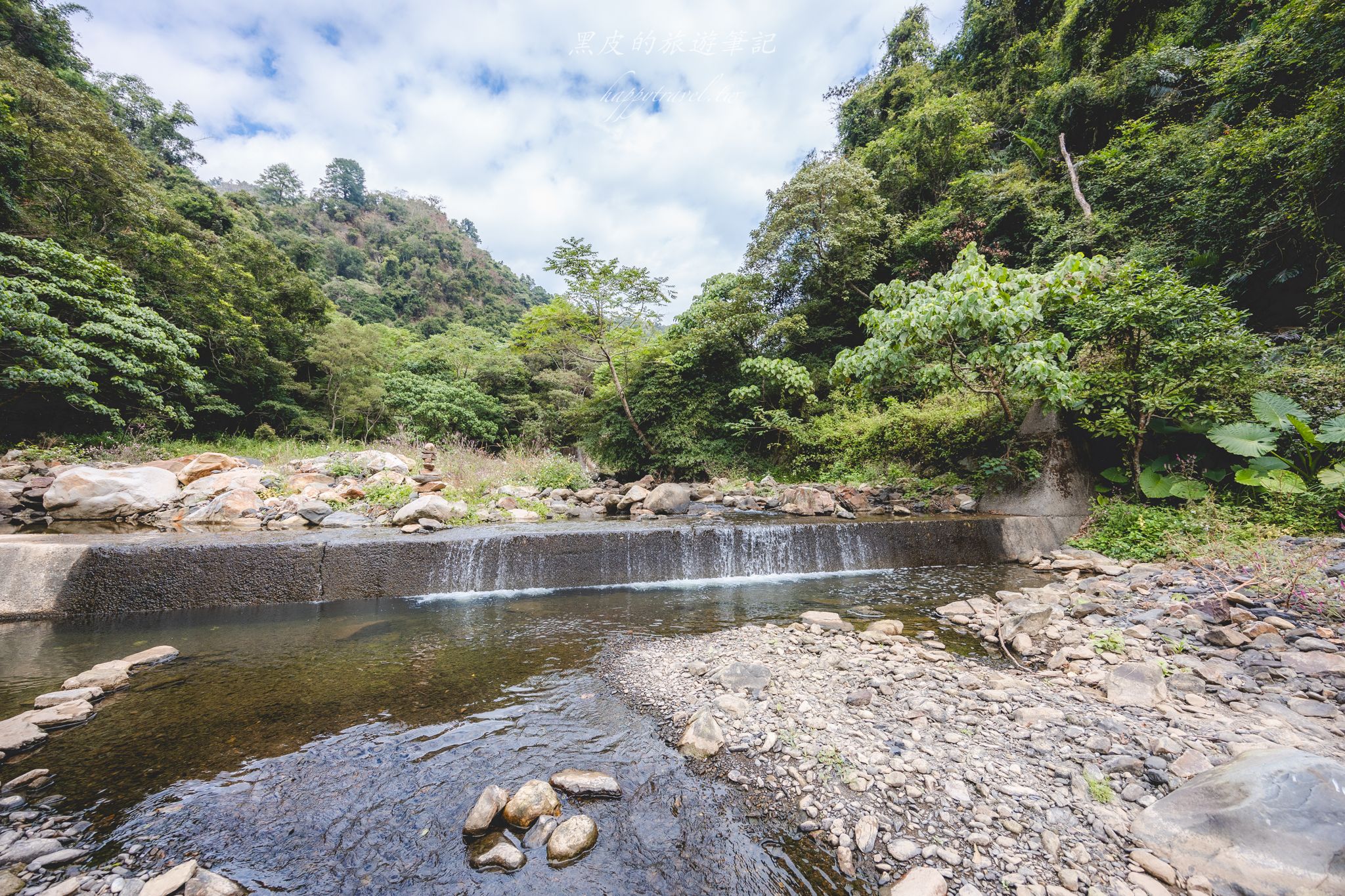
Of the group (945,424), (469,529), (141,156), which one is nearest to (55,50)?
(141,156)

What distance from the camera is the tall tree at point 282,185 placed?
50812 mm

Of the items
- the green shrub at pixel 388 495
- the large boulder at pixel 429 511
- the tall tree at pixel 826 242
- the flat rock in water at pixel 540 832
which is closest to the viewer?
the flat rock in water at pixel 540 832

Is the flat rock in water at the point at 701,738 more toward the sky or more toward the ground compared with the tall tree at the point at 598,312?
more toward the ground

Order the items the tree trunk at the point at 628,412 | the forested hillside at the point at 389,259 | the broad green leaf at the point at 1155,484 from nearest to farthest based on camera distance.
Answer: the broad green leaf at the point at 1155,484 < the tree trunk at the point at 628,412 < the forested hillside at the point at 389,259

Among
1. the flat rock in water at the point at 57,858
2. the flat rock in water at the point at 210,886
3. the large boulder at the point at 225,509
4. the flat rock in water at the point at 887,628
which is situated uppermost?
the large boulder at the point at 225,509

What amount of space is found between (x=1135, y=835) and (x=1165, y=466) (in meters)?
6.22

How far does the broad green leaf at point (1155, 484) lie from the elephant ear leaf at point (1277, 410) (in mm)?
1054

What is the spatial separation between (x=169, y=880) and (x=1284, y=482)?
8847mm

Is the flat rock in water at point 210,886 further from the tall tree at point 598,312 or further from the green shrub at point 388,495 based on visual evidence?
the tall tree at point 598,312

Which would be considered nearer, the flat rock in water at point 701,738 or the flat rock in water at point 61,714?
the flat rock in water at point 701,738

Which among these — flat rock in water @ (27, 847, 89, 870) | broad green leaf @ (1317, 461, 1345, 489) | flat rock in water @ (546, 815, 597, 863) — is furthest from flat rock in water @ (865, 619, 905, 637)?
broad green leaf @ (1317, 461, 1345, 489)

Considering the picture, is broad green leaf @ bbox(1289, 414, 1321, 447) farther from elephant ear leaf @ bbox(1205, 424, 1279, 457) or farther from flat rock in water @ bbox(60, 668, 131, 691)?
flat rock in water @ bbox(60, 668, 131, 691)

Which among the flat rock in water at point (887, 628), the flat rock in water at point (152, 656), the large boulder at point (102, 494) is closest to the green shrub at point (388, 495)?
the large boulder at point (102, 494)

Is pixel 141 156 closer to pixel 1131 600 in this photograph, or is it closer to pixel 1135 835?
pixel 1135 835
